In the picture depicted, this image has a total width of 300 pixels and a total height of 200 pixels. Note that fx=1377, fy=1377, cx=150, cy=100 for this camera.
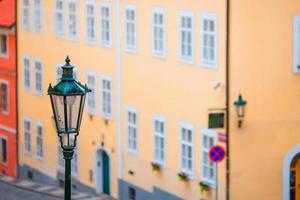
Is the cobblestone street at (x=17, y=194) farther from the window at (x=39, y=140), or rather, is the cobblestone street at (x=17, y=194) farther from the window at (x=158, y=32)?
the window at (x=158, y=32)

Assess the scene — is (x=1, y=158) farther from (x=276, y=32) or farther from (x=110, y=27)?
(x=276, y=32)

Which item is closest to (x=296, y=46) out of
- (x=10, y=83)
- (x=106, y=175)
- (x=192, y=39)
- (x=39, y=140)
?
(x=192, y=39)

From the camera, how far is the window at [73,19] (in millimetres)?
39606

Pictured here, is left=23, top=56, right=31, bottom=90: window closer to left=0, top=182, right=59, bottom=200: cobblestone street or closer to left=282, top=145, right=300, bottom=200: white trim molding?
left=0, top=182, right=59, bottom=200: cobblestone street

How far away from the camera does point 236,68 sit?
30.6 meters

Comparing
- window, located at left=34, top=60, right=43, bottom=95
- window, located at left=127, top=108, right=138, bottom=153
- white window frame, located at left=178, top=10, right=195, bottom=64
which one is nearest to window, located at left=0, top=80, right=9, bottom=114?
window, located at left=34, top=60, right=43, bottom=95

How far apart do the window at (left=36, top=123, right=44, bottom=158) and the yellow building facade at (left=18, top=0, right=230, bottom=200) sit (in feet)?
0.10

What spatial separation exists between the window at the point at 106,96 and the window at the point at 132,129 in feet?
4.25

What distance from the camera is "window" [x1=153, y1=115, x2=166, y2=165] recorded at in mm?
34469

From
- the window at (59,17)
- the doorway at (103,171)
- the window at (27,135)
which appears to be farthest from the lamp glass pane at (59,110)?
the window at (27,135)

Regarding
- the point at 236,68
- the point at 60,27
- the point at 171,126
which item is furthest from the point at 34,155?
the point at 236,68

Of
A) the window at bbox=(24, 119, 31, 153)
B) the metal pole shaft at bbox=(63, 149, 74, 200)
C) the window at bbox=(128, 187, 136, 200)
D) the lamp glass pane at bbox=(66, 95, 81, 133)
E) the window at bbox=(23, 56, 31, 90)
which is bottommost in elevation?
the window at bbox=(128, 187, 136, 200)

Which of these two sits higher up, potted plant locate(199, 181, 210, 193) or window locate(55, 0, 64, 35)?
window locate(55, 0, 64, 35)

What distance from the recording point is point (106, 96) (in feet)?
125
